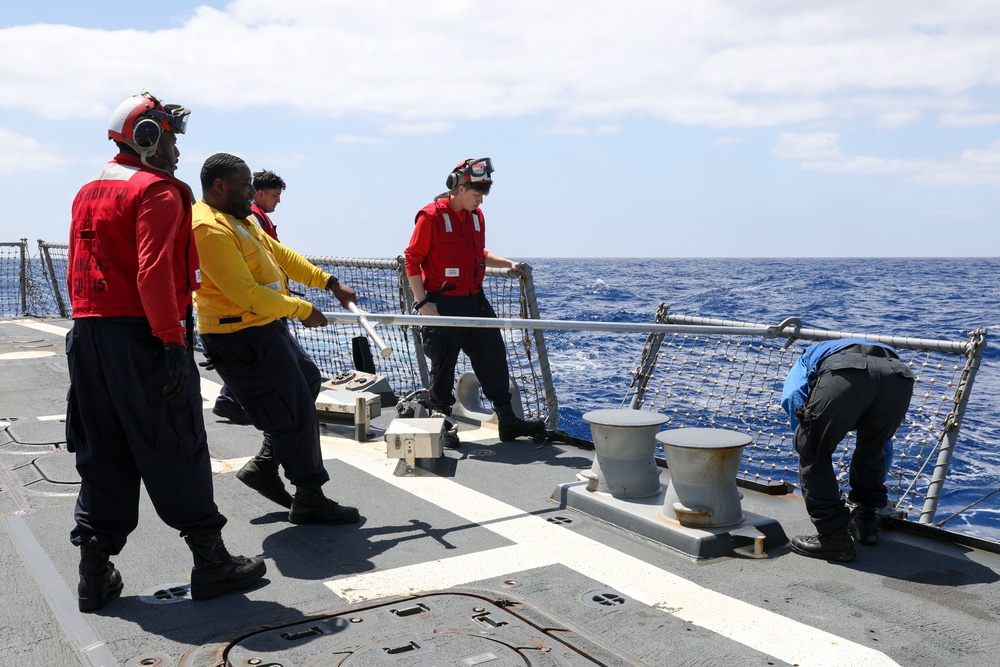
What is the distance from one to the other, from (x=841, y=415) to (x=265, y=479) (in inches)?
113

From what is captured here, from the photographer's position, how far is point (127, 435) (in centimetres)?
345

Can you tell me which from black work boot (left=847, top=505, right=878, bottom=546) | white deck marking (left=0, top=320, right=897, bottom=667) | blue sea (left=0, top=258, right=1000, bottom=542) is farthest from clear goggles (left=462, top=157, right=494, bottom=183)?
black work boot (left=847, top=505, right=878, bottom=546)

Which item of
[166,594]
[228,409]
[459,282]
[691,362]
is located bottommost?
[166,594]

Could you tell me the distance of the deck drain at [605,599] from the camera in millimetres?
3461

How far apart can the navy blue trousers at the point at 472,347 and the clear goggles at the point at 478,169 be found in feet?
2.78

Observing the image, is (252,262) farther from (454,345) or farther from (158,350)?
(454,345)

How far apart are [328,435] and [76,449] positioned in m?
3.15

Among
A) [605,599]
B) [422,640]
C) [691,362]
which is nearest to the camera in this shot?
[422,640]

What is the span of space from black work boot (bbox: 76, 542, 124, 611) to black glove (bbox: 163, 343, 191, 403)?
0.69 metres

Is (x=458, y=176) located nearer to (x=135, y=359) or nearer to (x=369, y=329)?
(x=369, y=329)

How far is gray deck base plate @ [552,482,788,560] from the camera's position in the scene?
4.01m

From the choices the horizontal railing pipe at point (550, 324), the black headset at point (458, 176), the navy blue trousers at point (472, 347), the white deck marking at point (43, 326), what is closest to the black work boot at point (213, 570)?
the horizontal railing pipe at point (550, 324)

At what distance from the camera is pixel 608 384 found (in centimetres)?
1886

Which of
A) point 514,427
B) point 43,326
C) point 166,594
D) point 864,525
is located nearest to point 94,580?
point 166,594
